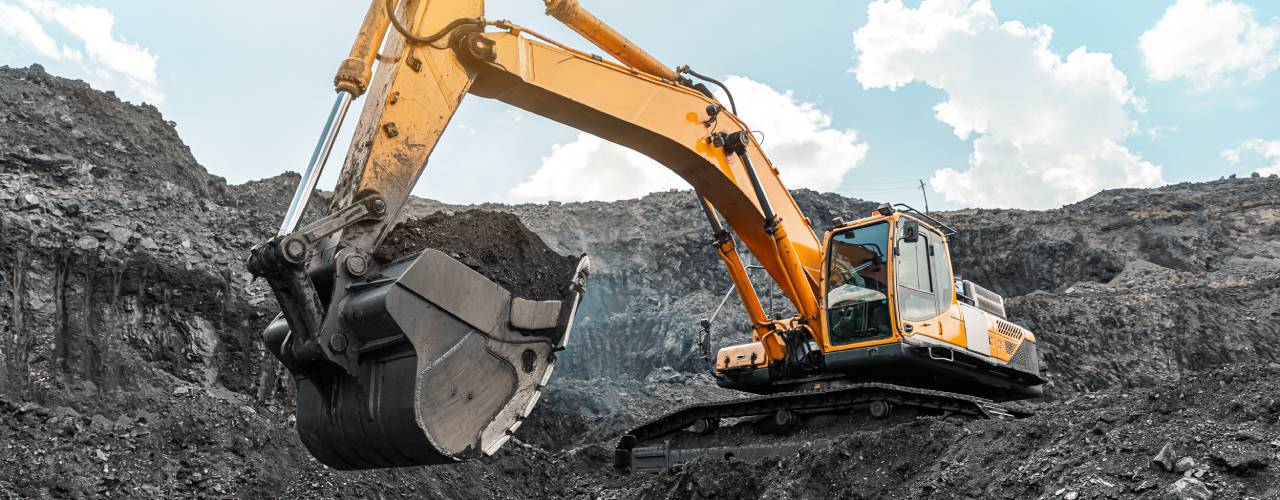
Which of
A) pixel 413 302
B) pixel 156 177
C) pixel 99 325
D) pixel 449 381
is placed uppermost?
pixel 156 177

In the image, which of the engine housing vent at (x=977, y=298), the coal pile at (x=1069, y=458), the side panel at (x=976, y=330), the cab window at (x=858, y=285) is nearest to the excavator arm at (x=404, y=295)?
the coal pile at (x=1069, y=458)

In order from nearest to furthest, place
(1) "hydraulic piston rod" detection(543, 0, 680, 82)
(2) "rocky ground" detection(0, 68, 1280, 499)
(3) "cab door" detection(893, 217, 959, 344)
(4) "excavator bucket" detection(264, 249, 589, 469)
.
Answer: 1. (4) "excavator bucket" detection(264, 249, 589, 469)
2. (2) "rocky ground" detection(0, 68, 1280, 499)
3. (1) "hydraulic piston rod" detection(543, 0, 680, 82)
4. (3) "cab door" detection(893, 217, 959, 344)

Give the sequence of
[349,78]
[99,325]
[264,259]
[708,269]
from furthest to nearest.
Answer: [708,269]
[99,325]
[349,78]
[264,259]

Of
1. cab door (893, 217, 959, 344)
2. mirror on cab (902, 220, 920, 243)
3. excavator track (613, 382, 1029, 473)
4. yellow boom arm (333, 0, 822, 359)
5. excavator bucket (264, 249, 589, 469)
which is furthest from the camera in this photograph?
cab door (893, 217, 959, 344)

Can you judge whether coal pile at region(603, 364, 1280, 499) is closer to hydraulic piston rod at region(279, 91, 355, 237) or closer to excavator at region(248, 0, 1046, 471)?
excavator at region(248, 0, 1046, 471)

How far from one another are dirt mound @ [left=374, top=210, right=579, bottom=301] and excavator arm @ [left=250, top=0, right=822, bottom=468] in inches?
5.6

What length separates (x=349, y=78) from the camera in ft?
15.7

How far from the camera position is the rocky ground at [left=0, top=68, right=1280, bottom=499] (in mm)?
5488

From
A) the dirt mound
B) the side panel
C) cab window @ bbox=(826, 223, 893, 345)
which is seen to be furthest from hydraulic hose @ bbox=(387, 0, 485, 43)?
the side panel

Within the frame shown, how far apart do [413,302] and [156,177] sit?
9746 millimetres

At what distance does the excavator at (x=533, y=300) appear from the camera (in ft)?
13.5

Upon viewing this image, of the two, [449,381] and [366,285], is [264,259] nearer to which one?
[366,285]

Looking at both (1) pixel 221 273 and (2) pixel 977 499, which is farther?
(1) pixel 221 273

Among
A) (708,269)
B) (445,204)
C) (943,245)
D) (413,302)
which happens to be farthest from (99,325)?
(708,269)
